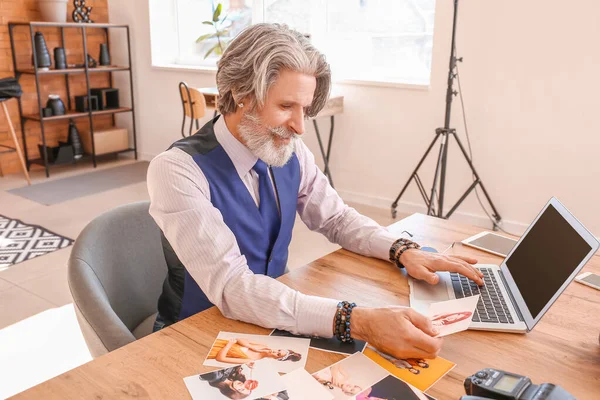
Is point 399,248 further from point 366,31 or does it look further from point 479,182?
point 366,31

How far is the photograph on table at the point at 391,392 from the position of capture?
923 mm

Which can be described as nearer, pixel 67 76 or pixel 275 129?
pixel 275 129

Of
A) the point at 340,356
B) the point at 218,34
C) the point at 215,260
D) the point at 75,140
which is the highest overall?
the point at 218,34

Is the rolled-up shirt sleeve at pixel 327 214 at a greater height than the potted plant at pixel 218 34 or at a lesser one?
lesser

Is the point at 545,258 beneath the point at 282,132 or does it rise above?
beneath

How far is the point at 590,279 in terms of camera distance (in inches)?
55.1

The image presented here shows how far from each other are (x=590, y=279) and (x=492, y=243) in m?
0.29

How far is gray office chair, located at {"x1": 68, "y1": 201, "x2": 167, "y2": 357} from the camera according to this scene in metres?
1.19

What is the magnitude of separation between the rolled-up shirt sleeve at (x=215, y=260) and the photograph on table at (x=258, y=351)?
47mm

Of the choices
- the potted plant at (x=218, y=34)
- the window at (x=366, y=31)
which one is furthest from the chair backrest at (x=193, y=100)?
the window at (x=366, y=31)

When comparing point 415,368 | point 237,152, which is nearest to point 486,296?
point 415,368

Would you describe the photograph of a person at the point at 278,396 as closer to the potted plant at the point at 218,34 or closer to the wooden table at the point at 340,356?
the wooden table at the point at 340,356

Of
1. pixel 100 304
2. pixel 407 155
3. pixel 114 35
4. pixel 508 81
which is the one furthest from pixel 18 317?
pixel 114 35

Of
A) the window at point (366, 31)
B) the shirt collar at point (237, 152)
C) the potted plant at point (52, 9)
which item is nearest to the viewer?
the shirt collar at point (237, 152)
